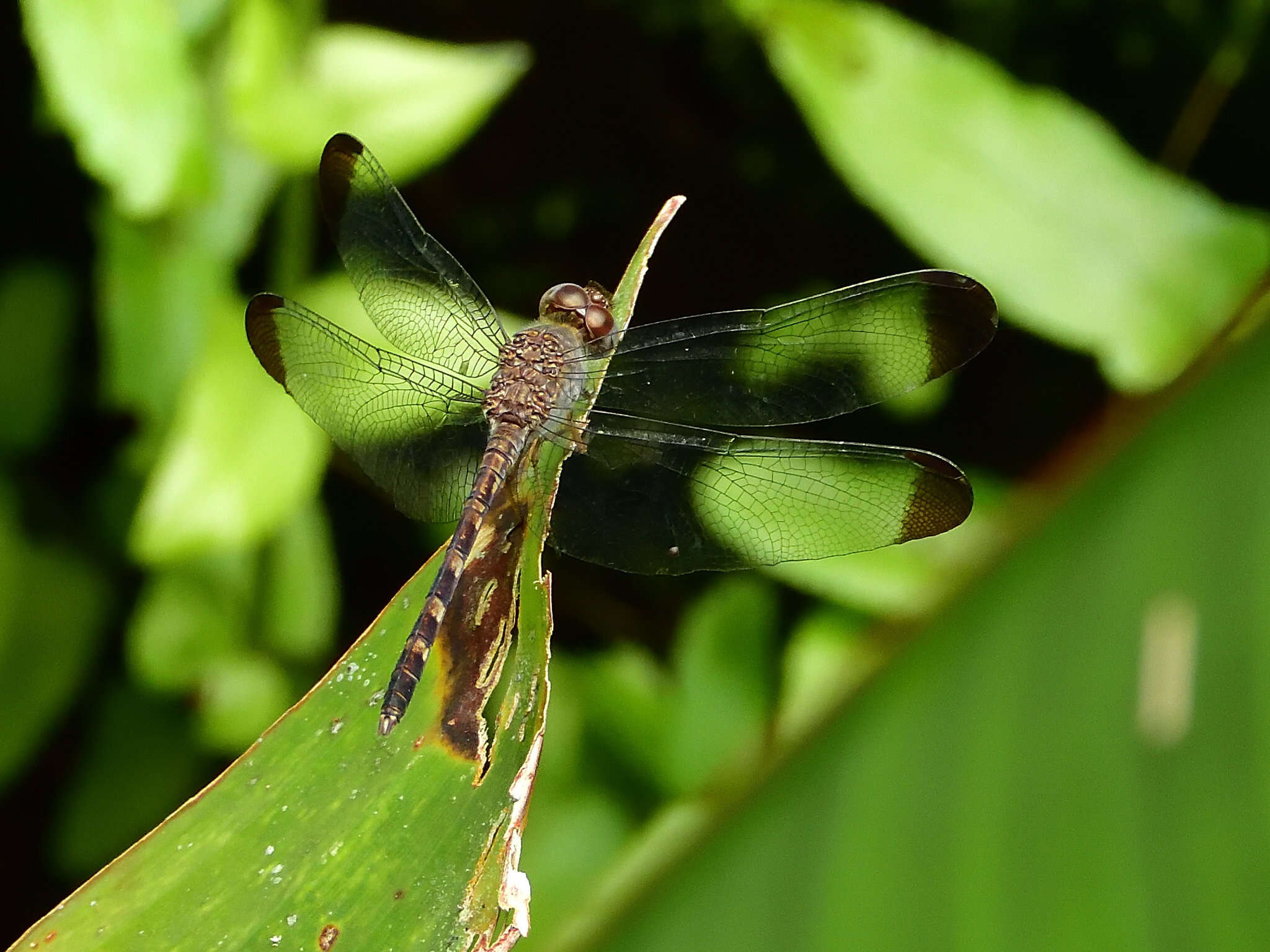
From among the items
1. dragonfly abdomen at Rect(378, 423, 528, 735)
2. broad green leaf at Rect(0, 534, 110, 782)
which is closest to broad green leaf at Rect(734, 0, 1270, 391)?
dragonfly abdomen at Rect(378, 423, 528, 735)

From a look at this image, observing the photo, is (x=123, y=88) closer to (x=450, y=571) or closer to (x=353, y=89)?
(x=353, y=89)

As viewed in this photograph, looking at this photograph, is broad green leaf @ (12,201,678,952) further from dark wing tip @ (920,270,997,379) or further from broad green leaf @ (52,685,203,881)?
broad green leaf @ (52,685,203,881)

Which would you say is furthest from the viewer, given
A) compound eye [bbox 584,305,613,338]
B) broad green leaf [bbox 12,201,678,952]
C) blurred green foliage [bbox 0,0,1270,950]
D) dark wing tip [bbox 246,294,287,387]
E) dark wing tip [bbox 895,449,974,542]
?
compound eye [bbox 584,305,613,338]

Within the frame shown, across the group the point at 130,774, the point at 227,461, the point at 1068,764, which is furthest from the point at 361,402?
the point at 130,774

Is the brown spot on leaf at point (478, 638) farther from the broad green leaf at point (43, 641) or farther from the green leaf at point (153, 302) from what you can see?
the broad green leaf at point (43, 641)

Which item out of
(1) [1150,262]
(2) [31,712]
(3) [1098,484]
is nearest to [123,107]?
(2) [31,712]

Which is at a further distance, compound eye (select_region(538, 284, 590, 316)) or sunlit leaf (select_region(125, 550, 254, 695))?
sunlit leaf (select_region(125, 550, 254, 695))
